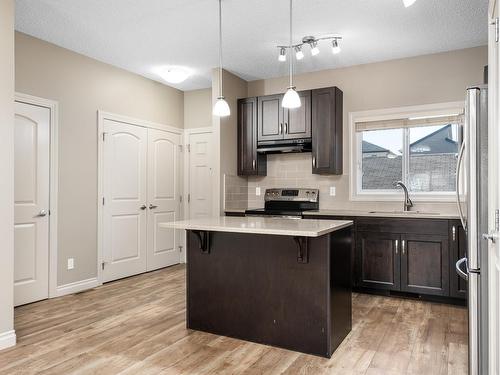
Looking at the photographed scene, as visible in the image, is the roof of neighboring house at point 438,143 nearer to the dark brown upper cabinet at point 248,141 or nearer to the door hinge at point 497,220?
the dark brown upper cabinet at point 248,141

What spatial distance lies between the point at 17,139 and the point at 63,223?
3.23 ft

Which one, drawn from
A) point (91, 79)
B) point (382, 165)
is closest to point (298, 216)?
point (382, 165)

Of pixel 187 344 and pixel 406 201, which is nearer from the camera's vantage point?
pixel 187 344

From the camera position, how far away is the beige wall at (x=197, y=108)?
19.2 ft

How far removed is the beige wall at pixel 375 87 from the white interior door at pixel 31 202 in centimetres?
264

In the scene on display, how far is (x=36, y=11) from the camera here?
3.43 meters

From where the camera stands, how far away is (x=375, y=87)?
475 cm

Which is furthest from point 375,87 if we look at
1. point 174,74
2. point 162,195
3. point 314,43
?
point 162,195

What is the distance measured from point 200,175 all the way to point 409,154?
295cm

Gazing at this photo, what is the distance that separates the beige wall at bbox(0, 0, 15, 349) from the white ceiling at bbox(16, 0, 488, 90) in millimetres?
631

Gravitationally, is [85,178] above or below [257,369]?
above

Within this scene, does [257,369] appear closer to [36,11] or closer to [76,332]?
[76,332]

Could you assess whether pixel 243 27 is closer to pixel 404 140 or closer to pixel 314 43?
pixel 314 43

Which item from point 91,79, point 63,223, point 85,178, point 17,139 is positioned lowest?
point 63,223
